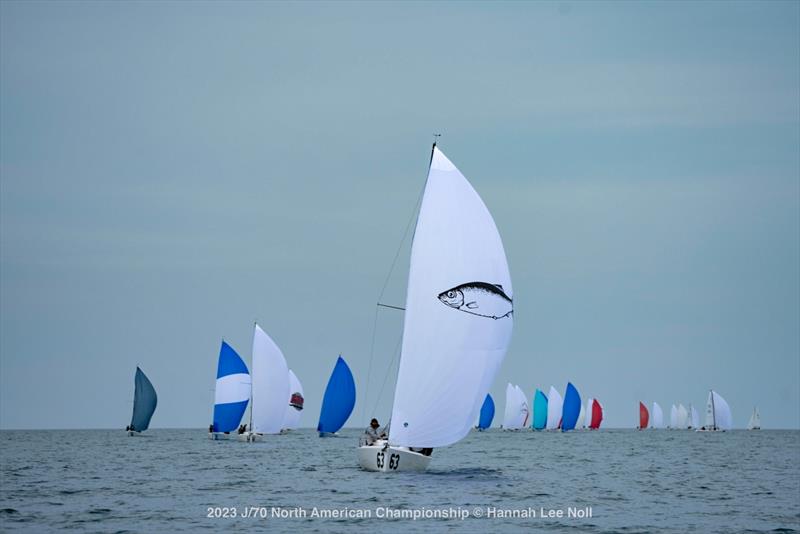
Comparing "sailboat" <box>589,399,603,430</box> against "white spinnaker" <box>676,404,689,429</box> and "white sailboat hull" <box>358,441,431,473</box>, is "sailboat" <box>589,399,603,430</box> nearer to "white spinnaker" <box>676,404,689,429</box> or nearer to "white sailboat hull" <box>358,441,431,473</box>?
"white spinnaker" <box>676,404,689,429</box>

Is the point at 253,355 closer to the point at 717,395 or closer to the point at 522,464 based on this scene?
the point at 522,464

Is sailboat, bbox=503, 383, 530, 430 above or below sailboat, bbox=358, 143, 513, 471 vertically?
above

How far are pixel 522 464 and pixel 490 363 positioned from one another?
776 inches

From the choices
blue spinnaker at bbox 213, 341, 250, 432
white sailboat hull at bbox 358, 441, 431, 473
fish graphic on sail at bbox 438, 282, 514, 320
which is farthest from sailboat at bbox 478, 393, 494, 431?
fish graphic on sail at bbox 438, 282, 514, 320

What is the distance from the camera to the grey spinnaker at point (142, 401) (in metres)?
101

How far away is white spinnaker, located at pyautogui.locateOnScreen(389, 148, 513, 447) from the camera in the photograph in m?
Answer: 41.2

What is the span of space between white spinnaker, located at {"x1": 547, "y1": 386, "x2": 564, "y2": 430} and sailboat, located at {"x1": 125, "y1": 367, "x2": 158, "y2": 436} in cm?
5932

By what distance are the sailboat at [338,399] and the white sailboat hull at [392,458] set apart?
151ft

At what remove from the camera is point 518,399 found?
153 m

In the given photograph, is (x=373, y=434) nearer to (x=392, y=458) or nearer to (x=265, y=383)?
(x=392, y=458)

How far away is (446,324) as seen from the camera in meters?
41.2

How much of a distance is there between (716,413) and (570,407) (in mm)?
26320

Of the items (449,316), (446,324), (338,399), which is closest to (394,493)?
(446,324)

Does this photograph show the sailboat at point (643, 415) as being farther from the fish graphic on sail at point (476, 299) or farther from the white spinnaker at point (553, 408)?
the fish graphic on sail at point (476, 299)
